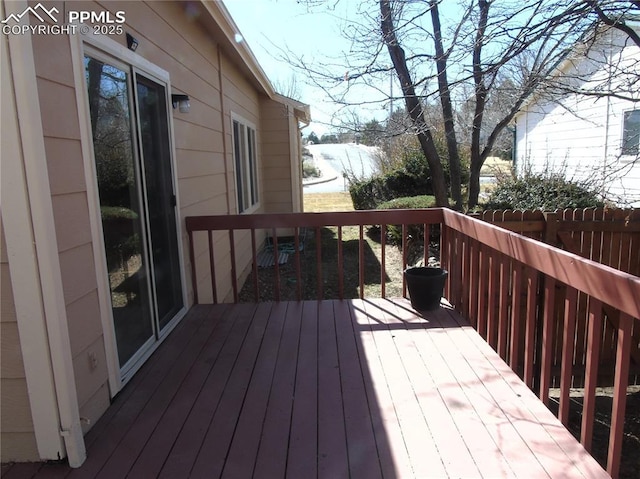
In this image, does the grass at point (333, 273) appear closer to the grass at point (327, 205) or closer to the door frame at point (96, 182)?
the door frame at point (96, 182)

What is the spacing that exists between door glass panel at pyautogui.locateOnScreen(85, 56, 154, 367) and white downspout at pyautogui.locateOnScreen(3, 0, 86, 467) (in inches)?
21.5

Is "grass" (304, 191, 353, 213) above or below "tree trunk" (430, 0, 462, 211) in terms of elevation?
below

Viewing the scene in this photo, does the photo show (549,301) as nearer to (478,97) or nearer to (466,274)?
(466,274)

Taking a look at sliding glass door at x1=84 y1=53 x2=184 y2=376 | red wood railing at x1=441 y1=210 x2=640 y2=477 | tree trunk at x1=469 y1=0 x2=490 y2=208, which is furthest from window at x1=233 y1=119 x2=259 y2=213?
red wood railing at x1=441 y1=210 x2=640 y2=477

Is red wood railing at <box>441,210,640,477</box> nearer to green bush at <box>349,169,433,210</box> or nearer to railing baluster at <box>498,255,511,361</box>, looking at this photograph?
railing baluster at <box>498,255,511,361</box>

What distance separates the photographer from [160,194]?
123 inches

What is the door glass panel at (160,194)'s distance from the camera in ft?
9.46

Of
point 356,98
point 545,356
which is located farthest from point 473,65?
point 545,356

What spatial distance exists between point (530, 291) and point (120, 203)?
7.39 ft

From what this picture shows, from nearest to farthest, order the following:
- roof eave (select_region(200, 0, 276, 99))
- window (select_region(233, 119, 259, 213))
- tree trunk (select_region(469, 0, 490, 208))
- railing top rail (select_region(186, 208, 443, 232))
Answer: tree trunk (select_region(469, 0, 490, 208)), railing top rail (select_region(186, 208, 443, 232)), roof eave (select_region(200, 0, 276, 99)), window (select_region(233, 119, 259, 213))

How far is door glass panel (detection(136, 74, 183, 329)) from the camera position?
9.46ft

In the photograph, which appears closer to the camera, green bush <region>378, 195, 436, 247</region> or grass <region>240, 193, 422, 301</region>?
grass <region>240, 193, 422, 301</region>

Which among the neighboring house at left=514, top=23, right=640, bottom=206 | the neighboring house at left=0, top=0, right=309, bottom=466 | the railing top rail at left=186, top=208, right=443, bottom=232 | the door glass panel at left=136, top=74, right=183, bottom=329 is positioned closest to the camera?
the neighboring house at left=0, top=0, right=309, bottom=466

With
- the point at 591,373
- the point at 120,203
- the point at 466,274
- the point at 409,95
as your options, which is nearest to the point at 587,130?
the point at 409,95
